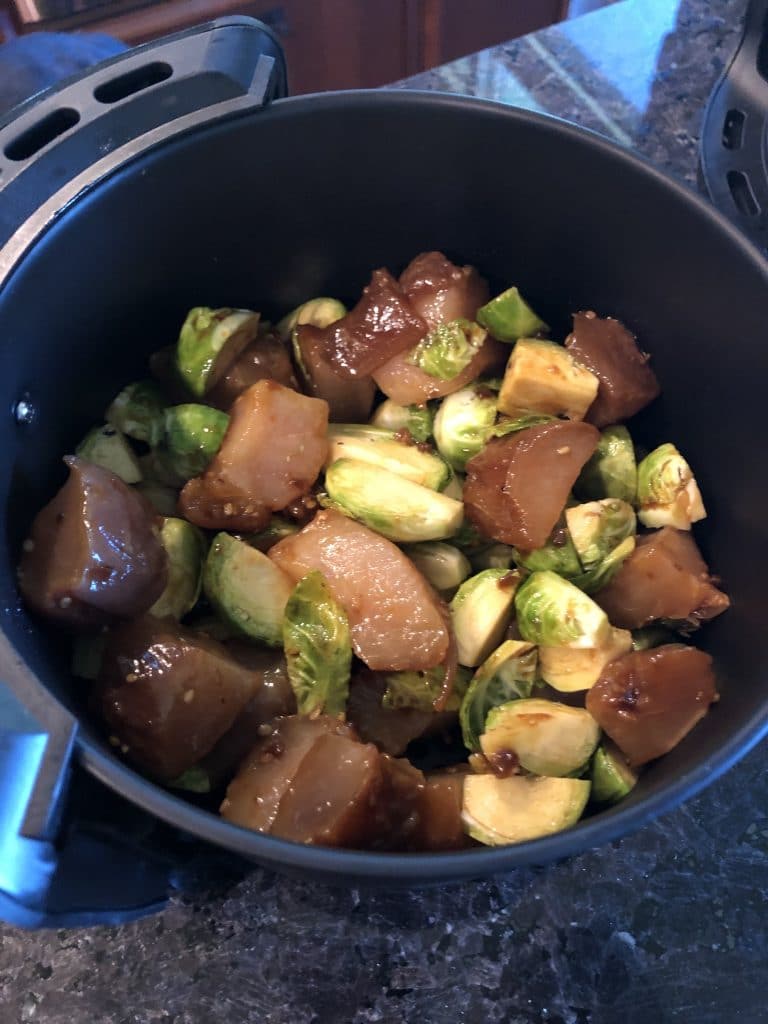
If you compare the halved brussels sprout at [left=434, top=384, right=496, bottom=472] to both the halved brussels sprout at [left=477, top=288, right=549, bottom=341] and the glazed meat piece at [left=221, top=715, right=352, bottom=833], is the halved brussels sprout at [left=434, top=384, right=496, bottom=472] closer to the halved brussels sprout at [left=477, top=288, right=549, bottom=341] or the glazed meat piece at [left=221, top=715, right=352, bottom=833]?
the halved brussels sprout at [left=477, top=288, right=549, bottom=341]

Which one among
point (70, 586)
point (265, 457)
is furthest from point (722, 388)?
point (70, 586)

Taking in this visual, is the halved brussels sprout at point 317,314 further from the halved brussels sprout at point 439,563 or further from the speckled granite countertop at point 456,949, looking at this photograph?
the speckled granite countertop at point 456,949

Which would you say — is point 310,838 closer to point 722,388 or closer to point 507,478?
point 507,478

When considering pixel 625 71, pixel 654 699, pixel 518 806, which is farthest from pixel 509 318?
pixel 625 71

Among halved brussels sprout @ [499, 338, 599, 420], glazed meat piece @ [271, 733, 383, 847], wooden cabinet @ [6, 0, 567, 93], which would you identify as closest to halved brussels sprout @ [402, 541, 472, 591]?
halved brussels sprout @ [499, 338, 599, 420]

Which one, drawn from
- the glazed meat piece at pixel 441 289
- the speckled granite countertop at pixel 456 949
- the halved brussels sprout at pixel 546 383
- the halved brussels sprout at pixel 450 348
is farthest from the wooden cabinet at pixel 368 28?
the speckled granite countertop at pixel 456 949

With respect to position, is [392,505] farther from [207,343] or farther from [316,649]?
[207,343]
